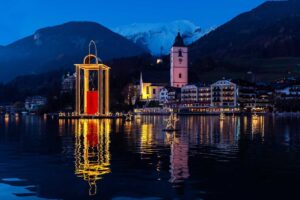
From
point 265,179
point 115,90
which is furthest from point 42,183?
point 115,90

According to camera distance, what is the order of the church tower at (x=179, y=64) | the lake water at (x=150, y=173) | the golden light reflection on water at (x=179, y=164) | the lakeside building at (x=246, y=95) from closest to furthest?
the lake water at (x=150, y=173) < the golden light reflection on water at (x=179, y=164) < the lakeside building at (x=246, y=95) < the church tower at (x=179, y=64)

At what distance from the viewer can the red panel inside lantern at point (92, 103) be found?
95688 mm

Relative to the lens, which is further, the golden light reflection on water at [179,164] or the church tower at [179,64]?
the church tower at [179,64]

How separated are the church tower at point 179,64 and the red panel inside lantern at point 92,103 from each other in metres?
58.4

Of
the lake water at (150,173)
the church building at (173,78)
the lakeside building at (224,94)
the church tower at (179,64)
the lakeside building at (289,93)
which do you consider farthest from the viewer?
the church building at (173,78)

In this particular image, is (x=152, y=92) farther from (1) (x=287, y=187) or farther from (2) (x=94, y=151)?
(1) (x=287, y=187)

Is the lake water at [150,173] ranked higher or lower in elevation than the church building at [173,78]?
lower

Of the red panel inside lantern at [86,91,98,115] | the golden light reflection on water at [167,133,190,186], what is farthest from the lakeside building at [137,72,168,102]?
the golden light reflection on water at [167,133,190,186]

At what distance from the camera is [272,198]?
44.7 feet

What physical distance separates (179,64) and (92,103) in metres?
59.7

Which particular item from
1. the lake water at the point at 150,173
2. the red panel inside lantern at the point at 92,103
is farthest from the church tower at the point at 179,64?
the lake water at the point at 150,173

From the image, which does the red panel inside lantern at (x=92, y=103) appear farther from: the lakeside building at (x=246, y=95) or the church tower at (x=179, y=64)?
the church tower at (x=179, y=64)

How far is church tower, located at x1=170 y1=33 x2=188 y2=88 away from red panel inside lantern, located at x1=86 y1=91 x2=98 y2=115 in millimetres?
58351

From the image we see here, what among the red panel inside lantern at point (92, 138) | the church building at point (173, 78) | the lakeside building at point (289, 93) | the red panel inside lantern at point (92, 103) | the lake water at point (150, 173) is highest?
the church building at point (173, 78)
